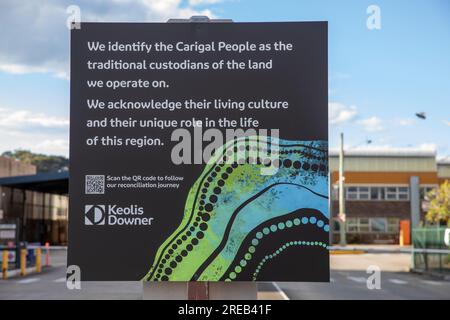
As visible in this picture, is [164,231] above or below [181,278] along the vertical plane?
above

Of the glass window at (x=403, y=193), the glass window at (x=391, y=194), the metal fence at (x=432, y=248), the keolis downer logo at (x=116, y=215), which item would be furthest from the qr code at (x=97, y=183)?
the glass window at (x=403, y=193)

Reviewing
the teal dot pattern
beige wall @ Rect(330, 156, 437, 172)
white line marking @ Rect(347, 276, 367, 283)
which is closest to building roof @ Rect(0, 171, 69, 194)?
white line marking @ Rect(347, 276, 367, 283)

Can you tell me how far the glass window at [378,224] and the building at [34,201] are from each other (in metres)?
30.0

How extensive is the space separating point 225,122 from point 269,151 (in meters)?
0.39

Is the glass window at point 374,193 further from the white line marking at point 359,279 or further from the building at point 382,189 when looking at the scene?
the white line marking at point 359,279

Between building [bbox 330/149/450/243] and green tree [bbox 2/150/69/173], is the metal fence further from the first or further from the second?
green tree [bbox 2/150/69/173]

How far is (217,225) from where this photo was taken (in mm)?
5070

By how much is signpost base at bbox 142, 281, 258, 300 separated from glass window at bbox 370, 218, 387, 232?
64.6 meters

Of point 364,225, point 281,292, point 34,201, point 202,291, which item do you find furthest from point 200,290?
point 364,225

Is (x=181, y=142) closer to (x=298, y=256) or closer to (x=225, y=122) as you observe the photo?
(x=225, y=122)

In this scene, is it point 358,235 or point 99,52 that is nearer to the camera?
point 99,52

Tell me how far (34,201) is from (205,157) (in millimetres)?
52801
